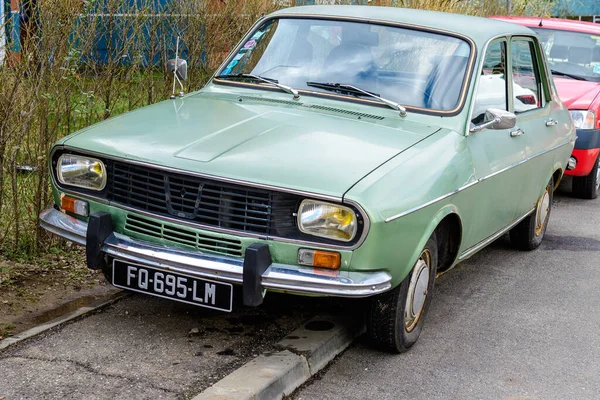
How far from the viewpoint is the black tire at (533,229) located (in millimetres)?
6742

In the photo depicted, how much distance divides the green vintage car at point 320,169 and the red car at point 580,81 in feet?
→ 10.0

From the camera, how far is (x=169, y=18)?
7211 mm

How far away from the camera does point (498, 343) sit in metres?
4.87

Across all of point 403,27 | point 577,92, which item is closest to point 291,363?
point 403,27

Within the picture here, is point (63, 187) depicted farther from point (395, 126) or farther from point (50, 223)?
point (395, 126)

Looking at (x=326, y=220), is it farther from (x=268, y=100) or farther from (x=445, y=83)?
(x=445, y=83)

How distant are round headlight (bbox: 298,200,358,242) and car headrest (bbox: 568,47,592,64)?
21.9 ft

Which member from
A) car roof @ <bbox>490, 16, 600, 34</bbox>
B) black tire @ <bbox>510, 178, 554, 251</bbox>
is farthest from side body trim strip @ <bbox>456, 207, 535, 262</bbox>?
car roof @ <bbox>490, 16, 600, 34</bbox>

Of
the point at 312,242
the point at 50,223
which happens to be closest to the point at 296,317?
the point at 312,242

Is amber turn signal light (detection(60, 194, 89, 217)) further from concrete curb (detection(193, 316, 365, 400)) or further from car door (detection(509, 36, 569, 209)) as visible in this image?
car door (detection(509, 36, 569, 209))

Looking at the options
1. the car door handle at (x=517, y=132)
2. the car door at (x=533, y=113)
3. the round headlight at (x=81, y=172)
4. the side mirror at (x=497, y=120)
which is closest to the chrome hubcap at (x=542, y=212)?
the car door at (x=533, y=113)

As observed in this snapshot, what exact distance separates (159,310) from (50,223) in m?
0.82

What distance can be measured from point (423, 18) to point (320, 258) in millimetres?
2288

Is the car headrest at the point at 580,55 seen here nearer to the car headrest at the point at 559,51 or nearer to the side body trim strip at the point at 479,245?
the car headrest at the point at 559,51
